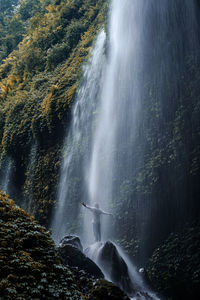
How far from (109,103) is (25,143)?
6.47 m

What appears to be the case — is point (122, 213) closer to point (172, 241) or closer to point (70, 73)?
point (172, 241)

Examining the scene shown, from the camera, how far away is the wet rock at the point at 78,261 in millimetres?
6551

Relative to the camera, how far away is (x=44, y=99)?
15.9 metres

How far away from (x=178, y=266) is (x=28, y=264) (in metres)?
4.20

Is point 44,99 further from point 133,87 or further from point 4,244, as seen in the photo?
point 4,244

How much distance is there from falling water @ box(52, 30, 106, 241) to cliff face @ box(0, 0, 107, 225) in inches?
22.8

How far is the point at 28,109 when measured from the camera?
17.0 metres

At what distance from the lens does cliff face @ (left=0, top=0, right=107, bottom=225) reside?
13961 millimetres

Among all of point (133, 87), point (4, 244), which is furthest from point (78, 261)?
point (133, 87)

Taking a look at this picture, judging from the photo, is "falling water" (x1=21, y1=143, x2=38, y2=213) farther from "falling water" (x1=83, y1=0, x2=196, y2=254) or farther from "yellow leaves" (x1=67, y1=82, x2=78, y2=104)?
"falling water" (x1=83, y1=0, x2=196, y2=254)

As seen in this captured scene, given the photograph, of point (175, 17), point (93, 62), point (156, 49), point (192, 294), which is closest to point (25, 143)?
point (93, 62)

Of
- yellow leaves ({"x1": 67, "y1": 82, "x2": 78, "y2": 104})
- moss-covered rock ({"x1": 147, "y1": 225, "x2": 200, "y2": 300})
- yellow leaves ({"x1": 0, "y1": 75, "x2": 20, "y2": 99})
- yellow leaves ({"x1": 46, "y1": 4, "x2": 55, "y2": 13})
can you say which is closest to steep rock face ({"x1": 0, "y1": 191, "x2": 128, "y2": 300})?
moss-covered rock ({"x1": 147, "y1": 225, "x2": 200, "y2": 300})

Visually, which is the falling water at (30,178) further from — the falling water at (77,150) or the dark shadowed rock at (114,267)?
the dark shadowed rock at (114,267)

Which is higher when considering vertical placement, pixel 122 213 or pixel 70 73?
pixel 70 73
